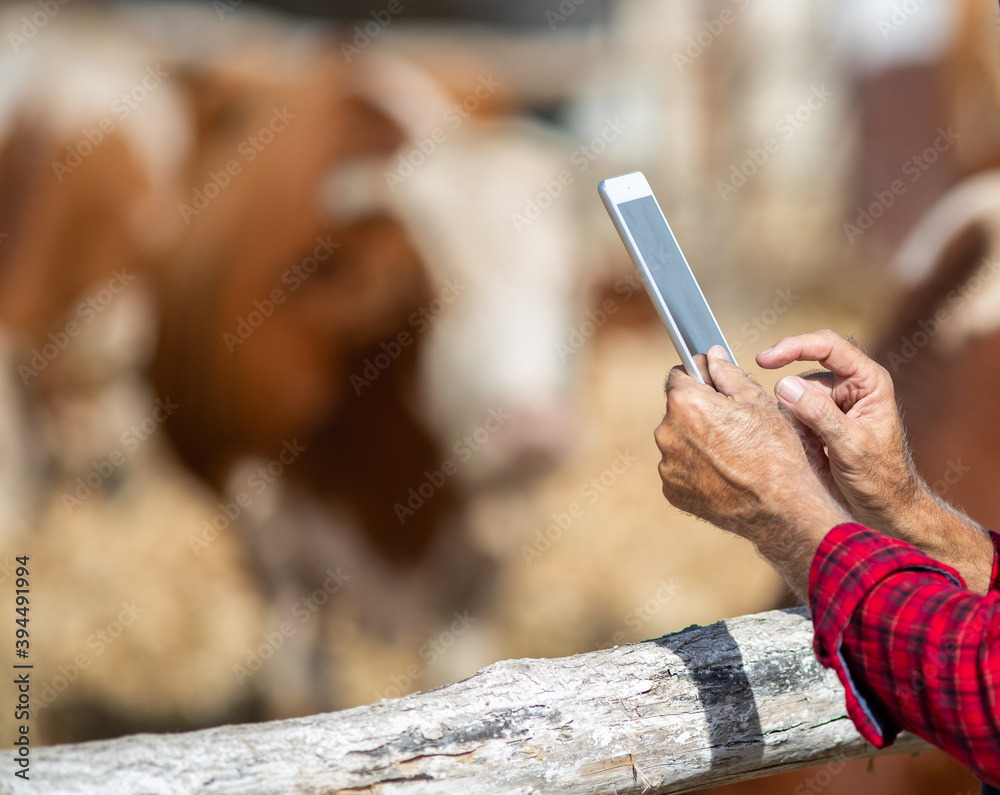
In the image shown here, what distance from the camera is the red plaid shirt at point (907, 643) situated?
330mm

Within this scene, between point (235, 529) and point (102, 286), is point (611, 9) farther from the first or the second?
point (235, 529)

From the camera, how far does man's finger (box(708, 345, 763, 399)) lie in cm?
45

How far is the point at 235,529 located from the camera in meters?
1.86

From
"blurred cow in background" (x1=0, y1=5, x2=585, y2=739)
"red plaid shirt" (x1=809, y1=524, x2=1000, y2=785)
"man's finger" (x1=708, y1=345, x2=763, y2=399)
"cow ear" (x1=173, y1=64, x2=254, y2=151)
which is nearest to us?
"red plaid shirt" (x1=809, y1=524, x2=1000, y2=785)

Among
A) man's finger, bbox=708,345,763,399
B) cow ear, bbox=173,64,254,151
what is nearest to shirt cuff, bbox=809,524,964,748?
man's finger, bbox=708,345,763,399

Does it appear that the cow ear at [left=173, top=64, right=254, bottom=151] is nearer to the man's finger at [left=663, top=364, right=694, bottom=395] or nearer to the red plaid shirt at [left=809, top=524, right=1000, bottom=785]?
the man's finger at [left=663, top=364, right=694, bottom=395]

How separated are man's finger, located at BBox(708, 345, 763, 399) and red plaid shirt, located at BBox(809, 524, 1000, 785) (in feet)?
0.32

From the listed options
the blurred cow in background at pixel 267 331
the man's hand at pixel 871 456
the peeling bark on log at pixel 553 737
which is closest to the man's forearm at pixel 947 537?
the man's hand at pixel 871 456

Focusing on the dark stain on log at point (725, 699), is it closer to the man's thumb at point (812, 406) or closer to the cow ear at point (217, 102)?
the man's thumb at point (812, 406)

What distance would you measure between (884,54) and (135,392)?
3.05m

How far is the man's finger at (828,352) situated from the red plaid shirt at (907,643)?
164mm

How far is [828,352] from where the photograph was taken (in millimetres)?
521

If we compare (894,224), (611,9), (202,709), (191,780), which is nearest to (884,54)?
(894,224)

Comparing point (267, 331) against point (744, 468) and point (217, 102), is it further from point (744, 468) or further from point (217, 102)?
point (744, 468)
